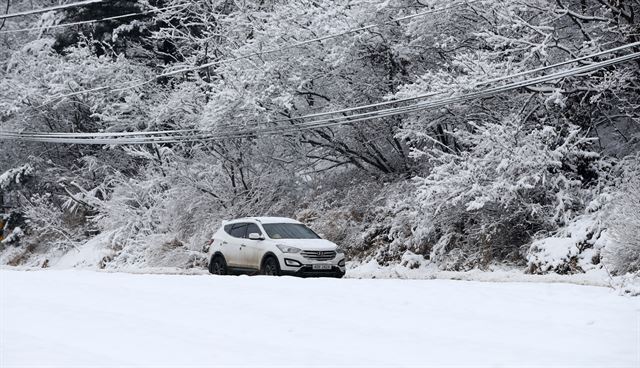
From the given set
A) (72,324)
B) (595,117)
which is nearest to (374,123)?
(595,117)

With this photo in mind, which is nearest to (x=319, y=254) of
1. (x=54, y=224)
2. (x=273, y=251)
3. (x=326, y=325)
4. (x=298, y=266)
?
(x=298, y=266)

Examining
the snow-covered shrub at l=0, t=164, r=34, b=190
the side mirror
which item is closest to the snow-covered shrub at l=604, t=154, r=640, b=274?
the side mirror

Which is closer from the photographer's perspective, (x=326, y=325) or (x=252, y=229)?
(x=326, y=325)

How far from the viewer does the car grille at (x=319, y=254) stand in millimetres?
18906

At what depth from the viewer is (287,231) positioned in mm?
20312

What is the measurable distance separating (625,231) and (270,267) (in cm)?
771

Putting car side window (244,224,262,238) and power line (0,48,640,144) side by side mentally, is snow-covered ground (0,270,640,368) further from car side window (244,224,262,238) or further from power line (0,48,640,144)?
power line (0,48,640,144)

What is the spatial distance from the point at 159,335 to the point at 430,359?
3.54 meters

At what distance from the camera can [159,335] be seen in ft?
33.0

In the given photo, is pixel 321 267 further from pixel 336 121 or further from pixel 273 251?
pixel 336 121

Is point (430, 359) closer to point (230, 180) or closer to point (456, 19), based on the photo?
point (456, 19)

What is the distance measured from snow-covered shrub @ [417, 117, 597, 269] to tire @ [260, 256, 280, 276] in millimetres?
4572

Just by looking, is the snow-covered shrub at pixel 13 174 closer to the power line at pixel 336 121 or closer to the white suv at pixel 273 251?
the power line at pixel 336 121

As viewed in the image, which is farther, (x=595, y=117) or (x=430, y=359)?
(x=595, y=117)
